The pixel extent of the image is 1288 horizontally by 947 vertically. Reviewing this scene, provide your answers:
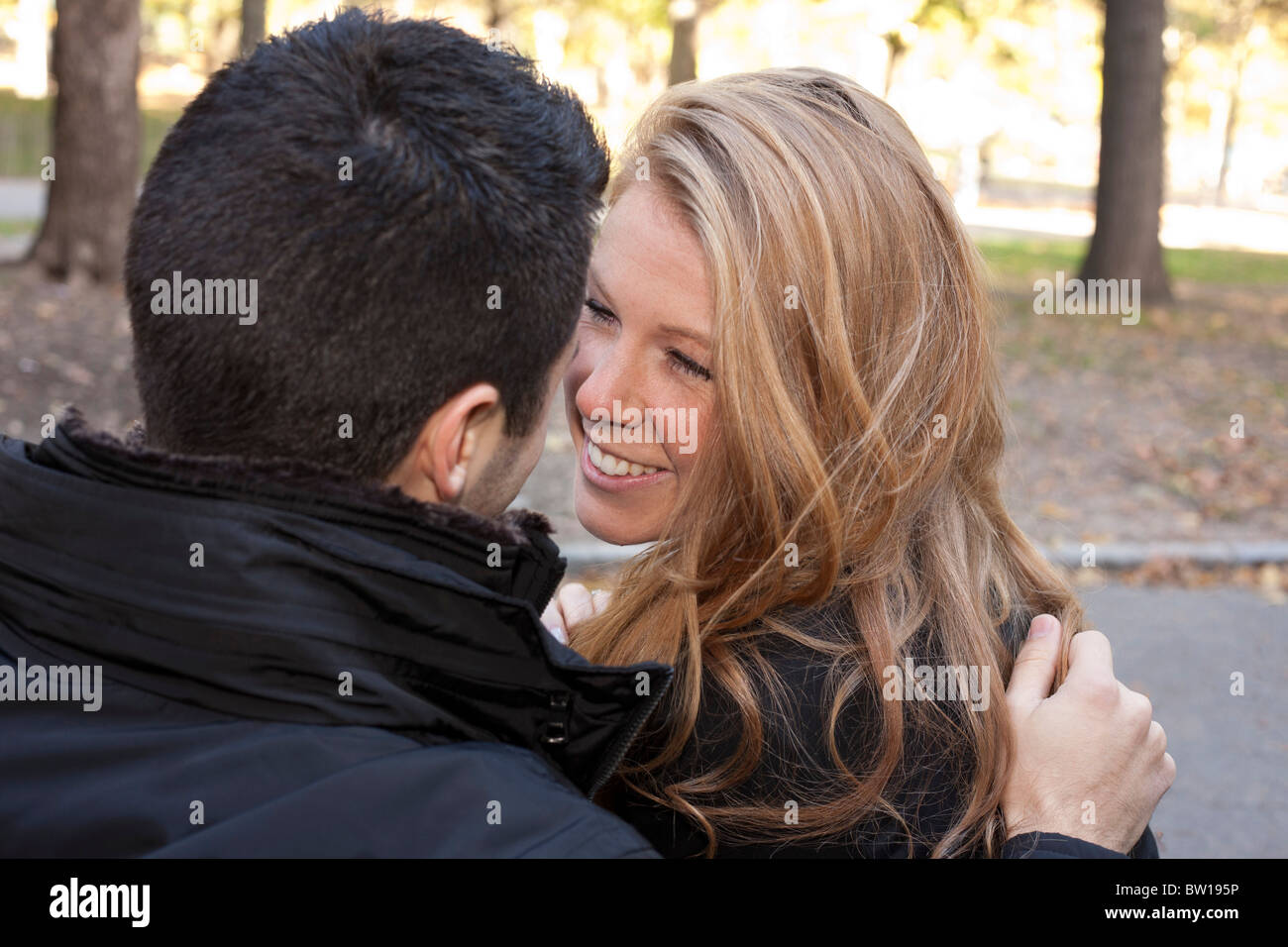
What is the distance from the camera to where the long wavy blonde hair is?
204 centimetres

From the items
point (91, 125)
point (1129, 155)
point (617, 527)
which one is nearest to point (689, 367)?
point (617, 527)

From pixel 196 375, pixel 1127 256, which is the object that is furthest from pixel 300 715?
pixel 1127 256

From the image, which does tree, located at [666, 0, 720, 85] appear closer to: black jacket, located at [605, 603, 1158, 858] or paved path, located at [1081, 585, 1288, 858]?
paved path, located at [1081, 585, 1288, 858]

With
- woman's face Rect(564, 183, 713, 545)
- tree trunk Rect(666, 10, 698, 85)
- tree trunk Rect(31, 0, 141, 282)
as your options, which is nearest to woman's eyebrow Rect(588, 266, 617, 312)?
woman's face Rect(564, 183, 713, 545)

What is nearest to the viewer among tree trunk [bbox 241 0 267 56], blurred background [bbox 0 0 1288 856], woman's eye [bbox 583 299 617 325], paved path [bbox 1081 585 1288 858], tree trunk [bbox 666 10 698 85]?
woman's eye [bbox 583 299 617 325]

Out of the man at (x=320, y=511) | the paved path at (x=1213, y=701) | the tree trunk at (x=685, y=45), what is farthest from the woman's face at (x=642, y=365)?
the tree trunk at (x=685, y=45)

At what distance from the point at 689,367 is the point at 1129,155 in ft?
41.5

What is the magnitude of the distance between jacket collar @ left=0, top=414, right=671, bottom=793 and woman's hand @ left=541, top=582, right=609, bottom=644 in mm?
1045

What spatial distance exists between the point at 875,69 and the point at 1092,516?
3488cm

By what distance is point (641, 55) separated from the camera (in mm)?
54094

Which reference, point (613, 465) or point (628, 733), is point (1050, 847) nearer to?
point (628, 733)

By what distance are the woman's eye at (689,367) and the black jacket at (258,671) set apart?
93cm

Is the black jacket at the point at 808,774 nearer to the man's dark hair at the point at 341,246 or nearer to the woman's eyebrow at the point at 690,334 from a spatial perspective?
the woman's eyebrow at the point at 690,334
